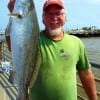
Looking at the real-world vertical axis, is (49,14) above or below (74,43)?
above

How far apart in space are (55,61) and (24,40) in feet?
3.03

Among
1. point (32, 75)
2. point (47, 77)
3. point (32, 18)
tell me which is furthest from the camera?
point (47, 77)

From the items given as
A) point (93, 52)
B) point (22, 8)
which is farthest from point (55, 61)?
point (93, 52)

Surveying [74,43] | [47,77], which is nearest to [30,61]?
[47,77]

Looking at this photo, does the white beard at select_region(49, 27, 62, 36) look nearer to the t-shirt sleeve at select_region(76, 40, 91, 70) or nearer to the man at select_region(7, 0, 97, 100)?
the man at select_region(7, 0, 97, 100)

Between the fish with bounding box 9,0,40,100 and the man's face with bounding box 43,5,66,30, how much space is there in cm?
78

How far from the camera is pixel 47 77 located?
10.8ft

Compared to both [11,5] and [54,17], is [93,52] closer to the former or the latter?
[54,17]

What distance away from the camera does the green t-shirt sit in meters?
3.29

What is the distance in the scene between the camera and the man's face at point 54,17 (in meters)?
3.26

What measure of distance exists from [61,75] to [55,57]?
0.17 meters

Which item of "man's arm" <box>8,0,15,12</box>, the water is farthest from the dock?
"man's arm" <box>8,0,15,12</box>

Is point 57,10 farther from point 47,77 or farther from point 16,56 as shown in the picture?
point 16,56

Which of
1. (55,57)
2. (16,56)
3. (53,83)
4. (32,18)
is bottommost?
(53,83)
